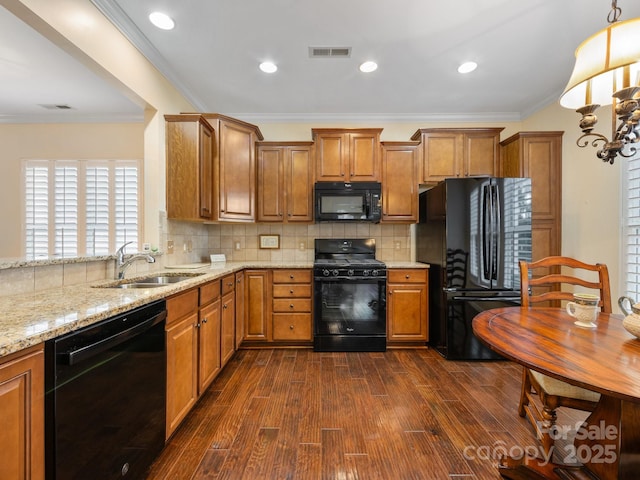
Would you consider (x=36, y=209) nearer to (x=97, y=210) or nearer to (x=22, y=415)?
(x=97, y=210)

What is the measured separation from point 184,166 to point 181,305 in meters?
1.52

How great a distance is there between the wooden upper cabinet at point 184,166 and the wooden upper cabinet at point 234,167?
11.2 inches

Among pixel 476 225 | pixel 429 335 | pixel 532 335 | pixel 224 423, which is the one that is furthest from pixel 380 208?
pixel 224 423

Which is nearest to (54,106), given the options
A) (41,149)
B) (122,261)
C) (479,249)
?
(41,149)

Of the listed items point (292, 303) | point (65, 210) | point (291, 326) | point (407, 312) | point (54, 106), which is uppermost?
point (54, 106)

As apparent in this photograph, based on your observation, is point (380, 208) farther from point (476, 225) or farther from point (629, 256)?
point (629, 256)

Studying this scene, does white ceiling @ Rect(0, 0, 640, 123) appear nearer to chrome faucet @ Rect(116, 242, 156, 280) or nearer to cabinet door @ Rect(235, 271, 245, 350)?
chrome faucet @ Rect(116, 242, 156, 280)

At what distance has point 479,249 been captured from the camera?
2.74 metres

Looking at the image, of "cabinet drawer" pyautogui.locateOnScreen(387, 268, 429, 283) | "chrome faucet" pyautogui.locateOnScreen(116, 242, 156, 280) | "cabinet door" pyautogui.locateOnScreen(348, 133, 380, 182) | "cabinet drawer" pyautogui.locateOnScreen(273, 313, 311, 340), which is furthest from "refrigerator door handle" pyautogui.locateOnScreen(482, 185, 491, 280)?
"chrome faucet" pyautogui.locateOnScreen(116, 242, 156, 280)

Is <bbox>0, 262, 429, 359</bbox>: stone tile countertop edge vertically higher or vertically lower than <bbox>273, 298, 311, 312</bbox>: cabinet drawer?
higher

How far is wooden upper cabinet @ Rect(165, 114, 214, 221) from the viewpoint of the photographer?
102 inches

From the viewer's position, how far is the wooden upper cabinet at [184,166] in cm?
260

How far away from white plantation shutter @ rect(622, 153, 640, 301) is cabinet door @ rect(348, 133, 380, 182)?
7.44 feet

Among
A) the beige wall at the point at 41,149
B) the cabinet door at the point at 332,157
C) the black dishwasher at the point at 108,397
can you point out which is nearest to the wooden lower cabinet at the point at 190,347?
the black dishwasher at the point at 108,397
